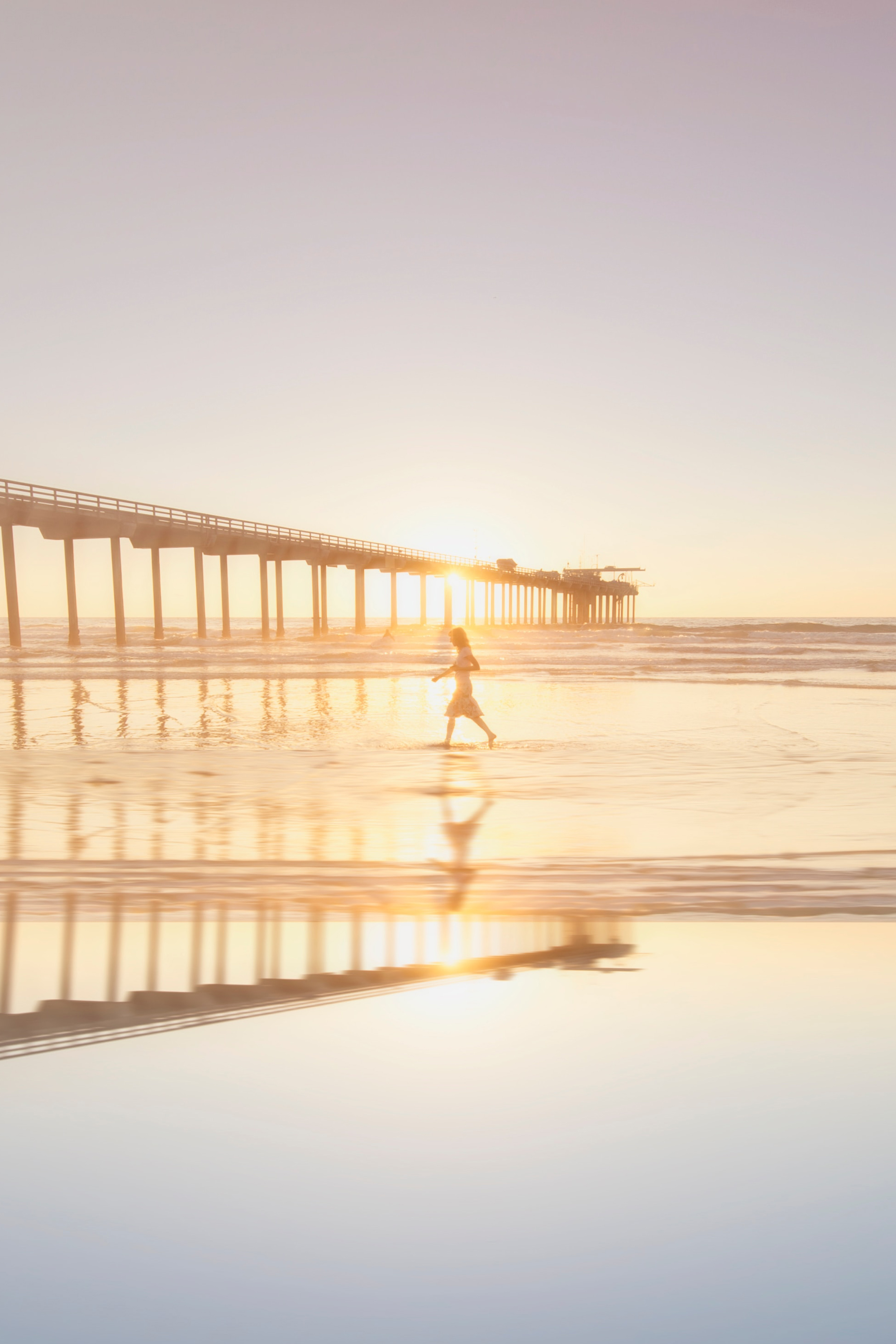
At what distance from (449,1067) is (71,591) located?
3728 cm

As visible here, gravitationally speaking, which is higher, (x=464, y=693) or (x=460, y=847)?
(x=464, y=693)

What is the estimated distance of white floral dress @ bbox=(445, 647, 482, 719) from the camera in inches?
414

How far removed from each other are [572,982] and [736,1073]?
860mm

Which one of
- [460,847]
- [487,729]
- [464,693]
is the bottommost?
[460,847]

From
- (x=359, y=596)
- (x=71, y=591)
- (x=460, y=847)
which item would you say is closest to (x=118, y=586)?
(x=71, y=591)

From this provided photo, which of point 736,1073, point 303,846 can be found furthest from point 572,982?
point 303,846

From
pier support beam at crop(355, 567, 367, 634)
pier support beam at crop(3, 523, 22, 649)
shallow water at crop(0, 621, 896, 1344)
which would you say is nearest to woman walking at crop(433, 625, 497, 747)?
shallow water at crop(0, 621, 896, 1344)

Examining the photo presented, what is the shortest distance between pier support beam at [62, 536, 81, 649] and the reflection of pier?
34191 millimetres

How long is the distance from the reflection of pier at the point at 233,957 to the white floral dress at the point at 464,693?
586 cm

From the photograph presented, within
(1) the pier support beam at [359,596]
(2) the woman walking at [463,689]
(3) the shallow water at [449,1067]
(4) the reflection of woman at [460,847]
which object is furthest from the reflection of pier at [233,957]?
(1) the pier support beam at [359,596]

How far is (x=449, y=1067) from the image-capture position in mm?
2893

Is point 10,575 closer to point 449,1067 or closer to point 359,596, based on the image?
point 359,596

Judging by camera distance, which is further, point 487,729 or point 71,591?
point 71,591

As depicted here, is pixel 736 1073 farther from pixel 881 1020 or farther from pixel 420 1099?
pixel 420 1099
